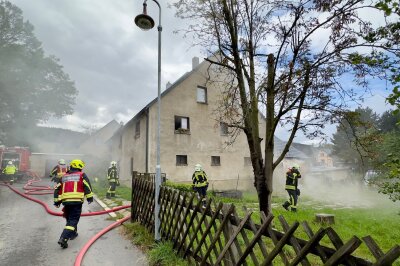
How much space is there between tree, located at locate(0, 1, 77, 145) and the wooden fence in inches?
1189

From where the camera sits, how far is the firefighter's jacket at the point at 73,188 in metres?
5.66

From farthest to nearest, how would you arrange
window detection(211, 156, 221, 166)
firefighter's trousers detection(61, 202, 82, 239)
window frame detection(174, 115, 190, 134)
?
window detection(211, 156, 221, 166)
window frame detection(174, 115, 190, 134)
firefighter's trousers detection(61, 202, 82, 239)

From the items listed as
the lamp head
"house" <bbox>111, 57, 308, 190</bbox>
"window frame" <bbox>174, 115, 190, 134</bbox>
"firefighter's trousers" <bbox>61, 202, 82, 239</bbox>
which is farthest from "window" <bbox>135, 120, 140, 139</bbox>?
the lamp head

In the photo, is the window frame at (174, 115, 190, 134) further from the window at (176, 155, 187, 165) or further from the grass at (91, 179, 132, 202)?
the grass at (91, 179, 132, 202)

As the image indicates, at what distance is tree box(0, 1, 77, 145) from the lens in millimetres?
28609

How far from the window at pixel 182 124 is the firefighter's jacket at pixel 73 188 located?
12148mm

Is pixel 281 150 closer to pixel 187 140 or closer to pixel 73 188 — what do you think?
pixel 187 140

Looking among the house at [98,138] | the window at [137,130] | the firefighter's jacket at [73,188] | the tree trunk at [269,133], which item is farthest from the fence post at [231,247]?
the house at [98,138]

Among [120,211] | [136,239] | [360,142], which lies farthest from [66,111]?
[360,142]

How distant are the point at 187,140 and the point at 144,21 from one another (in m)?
13.1

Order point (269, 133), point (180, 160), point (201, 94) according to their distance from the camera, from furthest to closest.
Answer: point (201, 94) → point (180, 160) → point (269, 133)

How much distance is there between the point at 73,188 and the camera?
18.8ft

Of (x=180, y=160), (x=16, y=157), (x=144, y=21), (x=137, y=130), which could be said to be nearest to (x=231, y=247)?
(x=144, y=21)

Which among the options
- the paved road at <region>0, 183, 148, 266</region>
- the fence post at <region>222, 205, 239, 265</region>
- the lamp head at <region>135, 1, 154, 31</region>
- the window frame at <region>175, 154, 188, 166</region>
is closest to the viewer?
the fence post at <region>222, 205, 239, 265</region>
